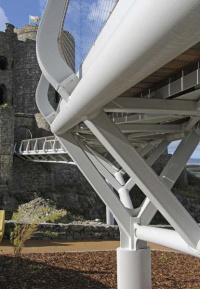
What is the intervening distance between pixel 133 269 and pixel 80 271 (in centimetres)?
287

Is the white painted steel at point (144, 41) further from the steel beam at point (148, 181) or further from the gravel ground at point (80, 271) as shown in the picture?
the gravel ground at point (80, 271)

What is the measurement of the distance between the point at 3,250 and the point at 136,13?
9.28 meters

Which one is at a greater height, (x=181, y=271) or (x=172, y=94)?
(x=172, y=94)

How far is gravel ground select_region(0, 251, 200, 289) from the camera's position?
6652 millimetres

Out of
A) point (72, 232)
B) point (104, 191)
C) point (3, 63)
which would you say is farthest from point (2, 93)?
point (104, 191)

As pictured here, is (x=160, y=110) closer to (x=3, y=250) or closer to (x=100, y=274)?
(x=100, y=274)

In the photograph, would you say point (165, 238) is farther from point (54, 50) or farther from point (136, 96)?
point (54, 50)

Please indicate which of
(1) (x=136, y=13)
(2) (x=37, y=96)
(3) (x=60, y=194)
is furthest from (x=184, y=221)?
(3) (x=60, y=194)

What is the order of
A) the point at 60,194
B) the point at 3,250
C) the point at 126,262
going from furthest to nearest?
the point at 60,194 < the point at 3,250 < the point at 126,262

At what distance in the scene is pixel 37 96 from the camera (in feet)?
20.3

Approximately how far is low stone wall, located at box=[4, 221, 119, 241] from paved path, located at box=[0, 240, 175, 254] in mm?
423

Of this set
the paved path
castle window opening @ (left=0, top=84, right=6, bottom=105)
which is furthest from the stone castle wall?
the paved path

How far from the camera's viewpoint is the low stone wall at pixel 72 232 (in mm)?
12070

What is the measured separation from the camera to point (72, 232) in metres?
12.5
